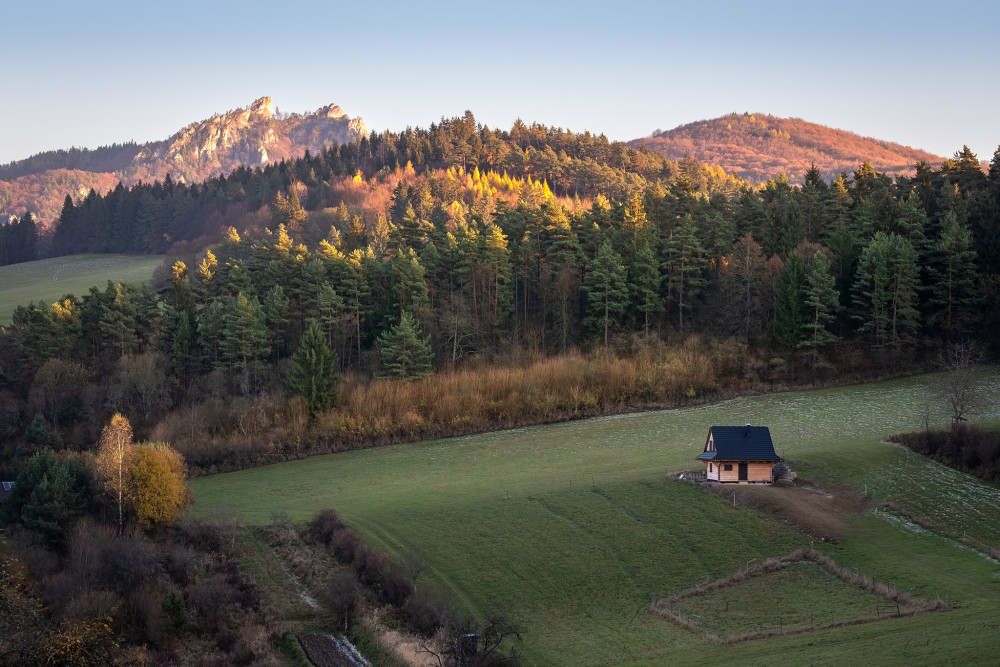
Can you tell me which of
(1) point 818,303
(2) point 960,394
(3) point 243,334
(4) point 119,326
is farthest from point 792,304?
(4) point 119,326

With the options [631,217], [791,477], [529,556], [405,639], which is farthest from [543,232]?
[405,639]

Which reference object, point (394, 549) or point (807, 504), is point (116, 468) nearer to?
point (394, 549)

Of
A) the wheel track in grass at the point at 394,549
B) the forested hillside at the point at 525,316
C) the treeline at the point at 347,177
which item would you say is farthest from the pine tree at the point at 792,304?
the treeline at the point at 347,177

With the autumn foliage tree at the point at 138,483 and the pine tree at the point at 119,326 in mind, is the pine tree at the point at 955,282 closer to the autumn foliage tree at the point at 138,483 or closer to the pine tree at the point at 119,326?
the autumn foliage tree at the point at 138,483

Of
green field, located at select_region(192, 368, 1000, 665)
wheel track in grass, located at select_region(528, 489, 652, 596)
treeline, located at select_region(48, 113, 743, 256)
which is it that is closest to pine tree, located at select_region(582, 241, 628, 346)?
green field, located at select_region(192, 368, 1000, 665)

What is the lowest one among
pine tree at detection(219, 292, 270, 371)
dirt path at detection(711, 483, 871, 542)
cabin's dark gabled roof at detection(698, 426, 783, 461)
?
dirt path at detection(711, 483, 871, 542)

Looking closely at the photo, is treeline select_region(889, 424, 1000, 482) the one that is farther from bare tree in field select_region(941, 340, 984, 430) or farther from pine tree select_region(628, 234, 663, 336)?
pine tree select_region(628, 234, 663, 336)
